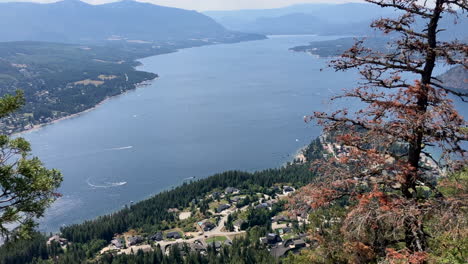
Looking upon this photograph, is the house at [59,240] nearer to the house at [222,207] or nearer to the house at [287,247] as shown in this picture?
the house at [222,207]

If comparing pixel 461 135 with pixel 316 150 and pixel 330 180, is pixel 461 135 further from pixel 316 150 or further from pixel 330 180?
pixel 316 150

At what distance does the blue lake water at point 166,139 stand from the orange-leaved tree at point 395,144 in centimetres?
5243

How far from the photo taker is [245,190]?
68.4 metres

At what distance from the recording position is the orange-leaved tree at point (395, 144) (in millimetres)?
6633

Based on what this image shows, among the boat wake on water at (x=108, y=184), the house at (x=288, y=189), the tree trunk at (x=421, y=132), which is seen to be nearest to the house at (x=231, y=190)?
the house at (x=288, y=189)

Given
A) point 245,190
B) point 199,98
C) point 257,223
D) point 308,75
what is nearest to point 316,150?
point 245,190

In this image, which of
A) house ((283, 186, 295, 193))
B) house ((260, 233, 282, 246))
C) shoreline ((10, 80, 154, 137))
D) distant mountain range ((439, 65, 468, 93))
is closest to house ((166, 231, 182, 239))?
house ((260, 233, 282, 246))

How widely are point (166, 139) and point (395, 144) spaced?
10032cm

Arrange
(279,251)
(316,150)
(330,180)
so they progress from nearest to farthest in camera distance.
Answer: (330,180), (279,251), (316,150)

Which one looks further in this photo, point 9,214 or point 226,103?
point 226,103

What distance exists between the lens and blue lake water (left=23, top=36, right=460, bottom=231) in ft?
255

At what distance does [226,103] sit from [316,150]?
6141 centimetres

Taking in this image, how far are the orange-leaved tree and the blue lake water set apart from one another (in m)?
52.4

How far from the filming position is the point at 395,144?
7586mm
